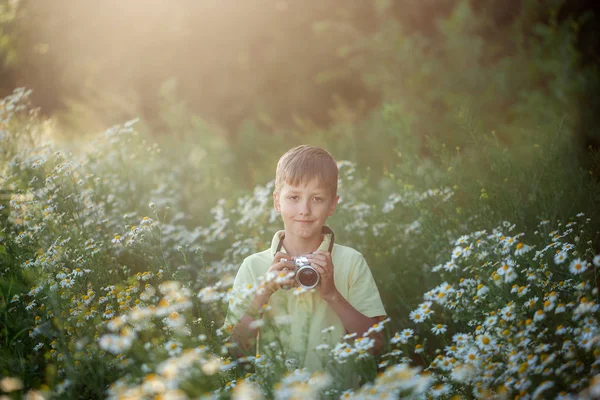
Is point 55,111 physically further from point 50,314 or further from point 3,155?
point 50,314

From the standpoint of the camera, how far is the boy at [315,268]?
2480mm

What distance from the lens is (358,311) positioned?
262cm

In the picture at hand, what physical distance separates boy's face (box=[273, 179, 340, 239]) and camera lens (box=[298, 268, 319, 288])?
12.4 inches

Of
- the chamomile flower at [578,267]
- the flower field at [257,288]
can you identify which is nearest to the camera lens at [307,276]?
the flower field at [257,288]

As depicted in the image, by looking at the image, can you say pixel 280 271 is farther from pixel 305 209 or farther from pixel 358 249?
pixel 358 249

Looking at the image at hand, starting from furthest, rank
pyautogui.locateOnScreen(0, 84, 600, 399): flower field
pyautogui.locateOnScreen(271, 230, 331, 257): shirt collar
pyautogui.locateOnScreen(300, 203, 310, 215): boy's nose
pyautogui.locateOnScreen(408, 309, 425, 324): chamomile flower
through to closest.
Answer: pyautogui.locateOnScreen(271, 230, 331, 257): shirt collar, pyautogui.locateOnScreen(300, 203, 310, 215): boy's nose, pyautogui.locateOnScreen(408, 309, 425, 324): chamomile flower, pyautogui.locateOnScreen(0, 84, 600, 399): flower field

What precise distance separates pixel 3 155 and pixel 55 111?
286 inches

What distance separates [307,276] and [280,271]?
0.40 feet

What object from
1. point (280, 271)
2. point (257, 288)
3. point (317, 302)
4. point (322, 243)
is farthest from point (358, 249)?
point (257, 288)

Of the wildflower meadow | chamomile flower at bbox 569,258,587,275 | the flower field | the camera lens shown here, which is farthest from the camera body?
chamomile flower at bbox 569,258,587,275

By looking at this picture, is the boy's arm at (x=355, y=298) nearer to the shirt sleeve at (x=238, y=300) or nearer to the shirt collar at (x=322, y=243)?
the shirt collar at (x=322, y=243)

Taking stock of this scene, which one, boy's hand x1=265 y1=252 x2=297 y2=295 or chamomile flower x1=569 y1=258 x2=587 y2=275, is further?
chamomile flower x1=569 y1=258 x2=587 y2=275

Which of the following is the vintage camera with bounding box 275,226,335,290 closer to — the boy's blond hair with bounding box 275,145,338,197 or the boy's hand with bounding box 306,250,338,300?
the boy's hand with bounding box 306,250,338,300

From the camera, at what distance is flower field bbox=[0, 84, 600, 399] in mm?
1994
